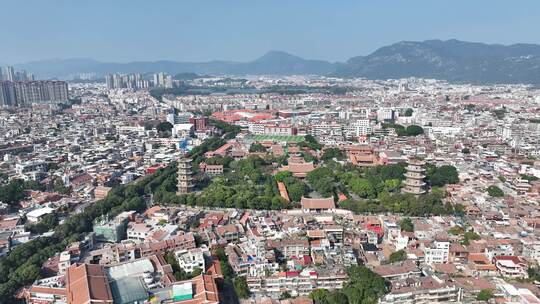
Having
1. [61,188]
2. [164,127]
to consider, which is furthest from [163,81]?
[61,188]

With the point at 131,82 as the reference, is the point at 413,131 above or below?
below

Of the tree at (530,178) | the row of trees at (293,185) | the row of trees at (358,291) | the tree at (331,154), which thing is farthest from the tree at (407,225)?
the tree at (331,154)

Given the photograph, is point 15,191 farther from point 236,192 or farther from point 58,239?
point 236,192

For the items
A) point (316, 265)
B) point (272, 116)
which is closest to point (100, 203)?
point (316, 265)

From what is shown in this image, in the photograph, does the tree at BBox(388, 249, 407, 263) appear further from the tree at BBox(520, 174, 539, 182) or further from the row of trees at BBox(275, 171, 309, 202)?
the tree at BBox(520, 174, 539, 182)

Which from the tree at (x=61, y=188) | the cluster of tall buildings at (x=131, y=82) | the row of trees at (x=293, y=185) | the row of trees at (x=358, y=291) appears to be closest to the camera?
the row of trees at (x=358, y=291)

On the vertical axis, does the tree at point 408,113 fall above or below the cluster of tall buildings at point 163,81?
below

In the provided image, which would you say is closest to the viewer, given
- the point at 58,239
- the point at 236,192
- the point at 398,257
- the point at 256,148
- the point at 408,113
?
the point at 398,257

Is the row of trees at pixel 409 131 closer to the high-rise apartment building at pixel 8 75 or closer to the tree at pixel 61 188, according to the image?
the tree at pixel 61 188
